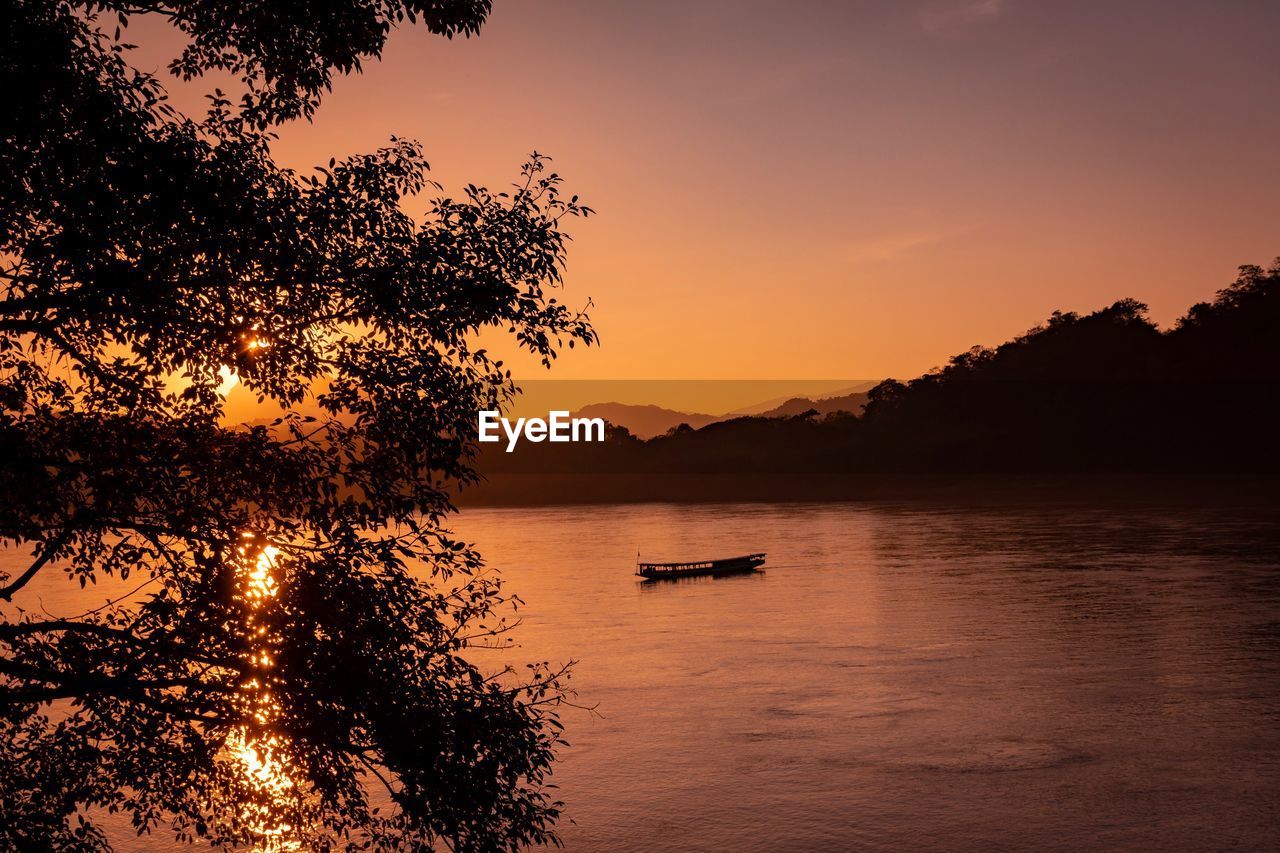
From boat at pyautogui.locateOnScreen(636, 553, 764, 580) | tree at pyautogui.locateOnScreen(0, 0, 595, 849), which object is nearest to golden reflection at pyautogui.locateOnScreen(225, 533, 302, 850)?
tree at pyautogui.locateOnScreen(0, 0, 595, 849)

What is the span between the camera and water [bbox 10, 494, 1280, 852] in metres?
36.8

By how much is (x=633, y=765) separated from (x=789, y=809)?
8131mm

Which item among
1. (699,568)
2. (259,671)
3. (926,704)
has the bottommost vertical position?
(926,704)

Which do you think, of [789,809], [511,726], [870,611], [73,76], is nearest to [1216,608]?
[870,611]

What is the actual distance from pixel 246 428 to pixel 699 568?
107975 millimetres

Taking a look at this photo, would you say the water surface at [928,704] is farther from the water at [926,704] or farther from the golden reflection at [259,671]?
the golden reflection at [259,671]

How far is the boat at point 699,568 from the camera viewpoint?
113 m

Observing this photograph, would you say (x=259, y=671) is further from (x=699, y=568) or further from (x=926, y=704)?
(x=699, y=568)

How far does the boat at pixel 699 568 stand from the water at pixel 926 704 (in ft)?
7.65

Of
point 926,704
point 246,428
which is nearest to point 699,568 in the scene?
point 926,704

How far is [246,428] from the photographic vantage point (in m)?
11.9

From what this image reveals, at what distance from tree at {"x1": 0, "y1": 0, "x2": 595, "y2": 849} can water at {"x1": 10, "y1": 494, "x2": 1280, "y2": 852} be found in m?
24.7

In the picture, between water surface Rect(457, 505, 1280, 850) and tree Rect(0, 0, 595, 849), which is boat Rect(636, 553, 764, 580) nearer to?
water surface Rect(457, 505, 1280, 850)

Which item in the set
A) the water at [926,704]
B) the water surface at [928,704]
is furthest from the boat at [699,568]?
the water surface at [928,704]
